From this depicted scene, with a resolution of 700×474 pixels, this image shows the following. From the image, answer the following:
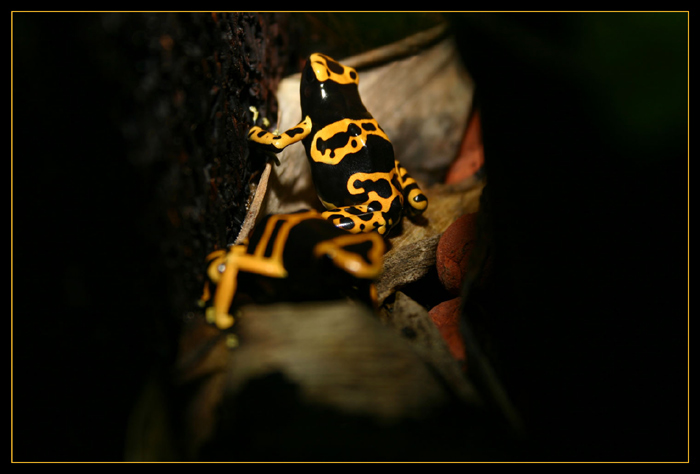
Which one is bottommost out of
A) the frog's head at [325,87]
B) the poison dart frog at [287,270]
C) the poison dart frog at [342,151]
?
the poison dart frog at [287,270]

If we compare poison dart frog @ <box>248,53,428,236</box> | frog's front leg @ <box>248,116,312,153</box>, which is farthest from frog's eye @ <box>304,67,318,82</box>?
frog's front leg @ <box>248,116,312,153</box>

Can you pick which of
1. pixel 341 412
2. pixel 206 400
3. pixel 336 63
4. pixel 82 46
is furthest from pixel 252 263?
pixel 336 63

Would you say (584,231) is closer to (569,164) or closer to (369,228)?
(569,164)

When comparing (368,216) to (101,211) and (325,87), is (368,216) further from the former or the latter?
(101,211)

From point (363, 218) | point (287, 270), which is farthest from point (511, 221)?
point (363, 218)

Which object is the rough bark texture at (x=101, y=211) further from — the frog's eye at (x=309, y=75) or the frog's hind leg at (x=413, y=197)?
the frog's hind leg at (x=413, y=197)

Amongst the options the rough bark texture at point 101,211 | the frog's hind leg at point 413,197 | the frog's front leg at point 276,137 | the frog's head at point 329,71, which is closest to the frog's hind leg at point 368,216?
the frog's hind leg at point 413,197

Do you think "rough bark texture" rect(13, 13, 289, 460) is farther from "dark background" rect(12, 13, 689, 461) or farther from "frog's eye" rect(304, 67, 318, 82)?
"frog's eye" rect(304, 67, 318, 82)
